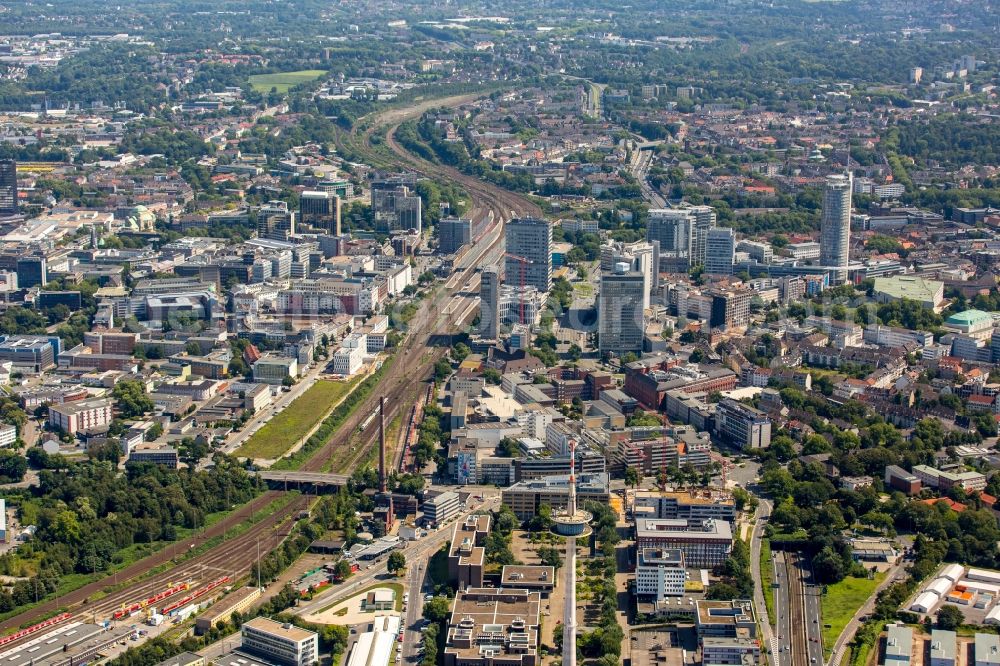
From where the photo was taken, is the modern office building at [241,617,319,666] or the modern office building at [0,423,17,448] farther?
the modern office building at [0,423,17,448]

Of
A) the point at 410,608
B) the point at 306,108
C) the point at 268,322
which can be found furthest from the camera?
the point at 306,108

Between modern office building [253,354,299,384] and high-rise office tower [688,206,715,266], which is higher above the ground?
high-rise office tower [688,206,715,266]

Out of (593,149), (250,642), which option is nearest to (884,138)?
(593,149)

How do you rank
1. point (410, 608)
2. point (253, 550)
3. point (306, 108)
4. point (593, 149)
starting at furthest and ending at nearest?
point (306, 108) < point (593, 149) < point (253, 550) < point (410, 608)

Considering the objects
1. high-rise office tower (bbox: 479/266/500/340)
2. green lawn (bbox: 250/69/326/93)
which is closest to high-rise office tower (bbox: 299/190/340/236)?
high-rise office tower (bbox: 479/266/500/340)

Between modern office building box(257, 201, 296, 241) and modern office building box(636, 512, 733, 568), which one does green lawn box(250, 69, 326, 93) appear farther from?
modern office building box(636, 512, 733, 568)

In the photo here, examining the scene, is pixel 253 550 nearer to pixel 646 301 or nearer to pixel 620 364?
pixel 620 364
